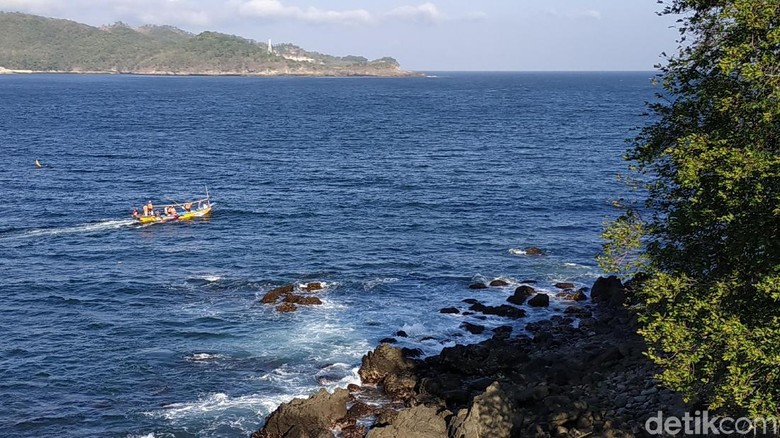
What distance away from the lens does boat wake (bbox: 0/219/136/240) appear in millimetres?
64125

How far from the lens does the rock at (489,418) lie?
27422mm

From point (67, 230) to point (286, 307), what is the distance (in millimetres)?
29500

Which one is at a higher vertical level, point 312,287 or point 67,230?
point 67,230

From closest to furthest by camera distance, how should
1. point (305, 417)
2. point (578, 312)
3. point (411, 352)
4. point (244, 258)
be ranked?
point (305, 417) → point (411, 352) → point (578, 312) → point (244, 258)

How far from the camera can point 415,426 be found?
28.8 meters

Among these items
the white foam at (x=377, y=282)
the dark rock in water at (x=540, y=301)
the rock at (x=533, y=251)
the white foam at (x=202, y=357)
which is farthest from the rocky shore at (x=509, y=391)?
the rock at (x=533, y=251)

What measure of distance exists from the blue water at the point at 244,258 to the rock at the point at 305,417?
1648 millimetres

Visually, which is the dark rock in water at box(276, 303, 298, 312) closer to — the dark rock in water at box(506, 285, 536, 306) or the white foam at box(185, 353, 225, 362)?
the white foam at box(185, 353, 225, 362)

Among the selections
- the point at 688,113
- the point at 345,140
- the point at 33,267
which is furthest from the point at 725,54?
the point at 345,140

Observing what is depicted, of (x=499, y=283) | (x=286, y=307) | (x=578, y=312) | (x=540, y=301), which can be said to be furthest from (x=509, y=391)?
(x=499, y=283)

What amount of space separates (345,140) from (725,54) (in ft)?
349

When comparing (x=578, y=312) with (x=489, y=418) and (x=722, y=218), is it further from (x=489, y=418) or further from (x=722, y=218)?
(x=722, y=218)

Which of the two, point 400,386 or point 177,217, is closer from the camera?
point 400,386

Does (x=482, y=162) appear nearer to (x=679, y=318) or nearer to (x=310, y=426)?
(x=310, y=426)
